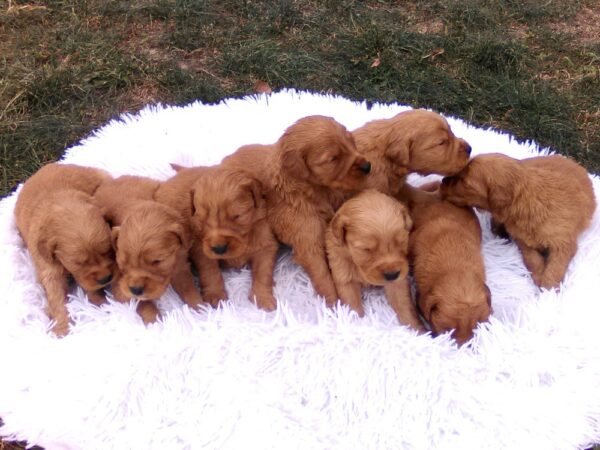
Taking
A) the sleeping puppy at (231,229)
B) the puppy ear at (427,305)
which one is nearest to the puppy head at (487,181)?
the puppy ear at (427,305)

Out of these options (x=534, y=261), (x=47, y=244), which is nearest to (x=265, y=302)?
(x=47, y=244)

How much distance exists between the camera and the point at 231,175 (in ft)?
8.79

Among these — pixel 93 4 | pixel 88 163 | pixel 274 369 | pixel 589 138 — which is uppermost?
pixel 93 4

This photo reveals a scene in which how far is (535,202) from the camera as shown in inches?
117

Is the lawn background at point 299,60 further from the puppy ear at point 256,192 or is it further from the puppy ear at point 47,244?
the puppy ear at point 256,192

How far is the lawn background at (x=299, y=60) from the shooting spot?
14.9 ft

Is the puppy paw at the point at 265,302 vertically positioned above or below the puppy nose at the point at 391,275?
below

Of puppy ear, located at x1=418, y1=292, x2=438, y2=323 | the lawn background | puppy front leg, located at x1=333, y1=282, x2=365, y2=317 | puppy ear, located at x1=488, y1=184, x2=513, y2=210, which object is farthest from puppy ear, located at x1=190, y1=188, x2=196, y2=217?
the lawn background

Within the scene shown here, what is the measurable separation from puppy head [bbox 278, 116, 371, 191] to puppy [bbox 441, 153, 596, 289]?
0.62m

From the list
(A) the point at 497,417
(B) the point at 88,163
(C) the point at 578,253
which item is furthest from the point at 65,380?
(C) the point at 578,253

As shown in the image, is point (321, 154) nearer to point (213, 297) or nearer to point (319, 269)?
point (319, 269)

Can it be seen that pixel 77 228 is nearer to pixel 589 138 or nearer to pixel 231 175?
pixel 231 175

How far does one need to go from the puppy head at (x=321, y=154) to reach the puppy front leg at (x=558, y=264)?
3.45ft

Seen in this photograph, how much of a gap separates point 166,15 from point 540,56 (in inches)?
129
